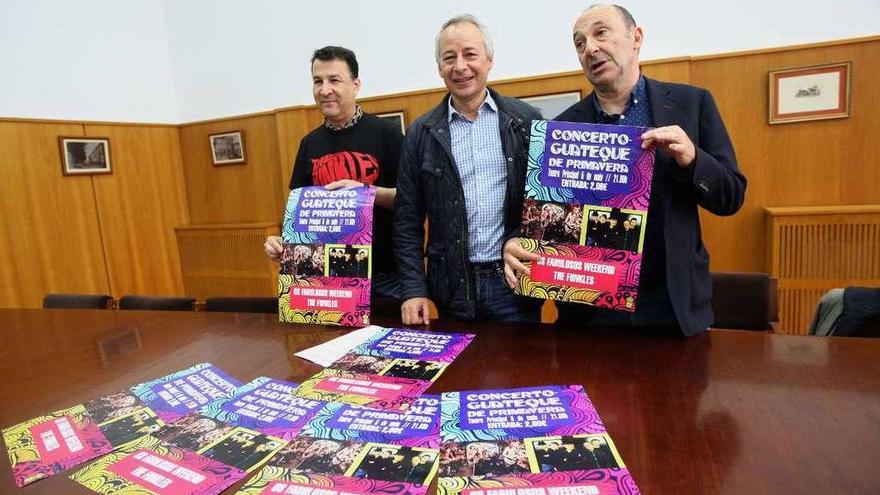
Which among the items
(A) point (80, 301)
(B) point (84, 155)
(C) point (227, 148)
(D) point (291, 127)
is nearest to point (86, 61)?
(B) point (84, 155)

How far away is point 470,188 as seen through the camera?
1.82 m

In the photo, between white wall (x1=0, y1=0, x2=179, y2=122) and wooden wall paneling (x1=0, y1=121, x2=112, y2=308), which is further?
white wall (x1=0, y1=0, x2=179, y2=122)

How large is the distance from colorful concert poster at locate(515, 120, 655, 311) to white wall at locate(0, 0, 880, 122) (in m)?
3.47

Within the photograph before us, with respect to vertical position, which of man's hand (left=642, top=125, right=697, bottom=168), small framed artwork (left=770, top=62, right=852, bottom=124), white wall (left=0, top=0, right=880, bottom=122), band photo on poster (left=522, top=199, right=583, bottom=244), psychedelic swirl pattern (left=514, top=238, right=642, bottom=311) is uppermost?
white wall (left=0, top=0, right=880, bottom=122)

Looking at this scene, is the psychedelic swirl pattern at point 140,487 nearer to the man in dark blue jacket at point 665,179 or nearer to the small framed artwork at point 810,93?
the man in dark blue jacket at point 665,179

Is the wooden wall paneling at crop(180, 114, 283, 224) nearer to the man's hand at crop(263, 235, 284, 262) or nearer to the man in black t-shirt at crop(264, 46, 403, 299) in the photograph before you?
the man in black t-shirt at crop(264, 46, 403, 299)

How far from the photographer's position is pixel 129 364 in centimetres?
158

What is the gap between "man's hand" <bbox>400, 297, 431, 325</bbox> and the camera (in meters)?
1.76

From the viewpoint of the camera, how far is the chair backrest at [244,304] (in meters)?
2.34

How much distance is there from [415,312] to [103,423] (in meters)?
0.93

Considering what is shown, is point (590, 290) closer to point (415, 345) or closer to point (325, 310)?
point (415, 345)

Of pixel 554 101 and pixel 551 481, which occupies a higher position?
pixel 554 101

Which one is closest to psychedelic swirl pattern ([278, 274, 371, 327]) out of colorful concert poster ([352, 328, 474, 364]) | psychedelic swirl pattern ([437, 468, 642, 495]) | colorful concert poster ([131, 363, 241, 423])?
colorful concert poster ([352, 328, 474, 364])

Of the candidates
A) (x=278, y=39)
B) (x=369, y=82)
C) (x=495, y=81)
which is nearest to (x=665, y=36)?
(x=495, y=81)
